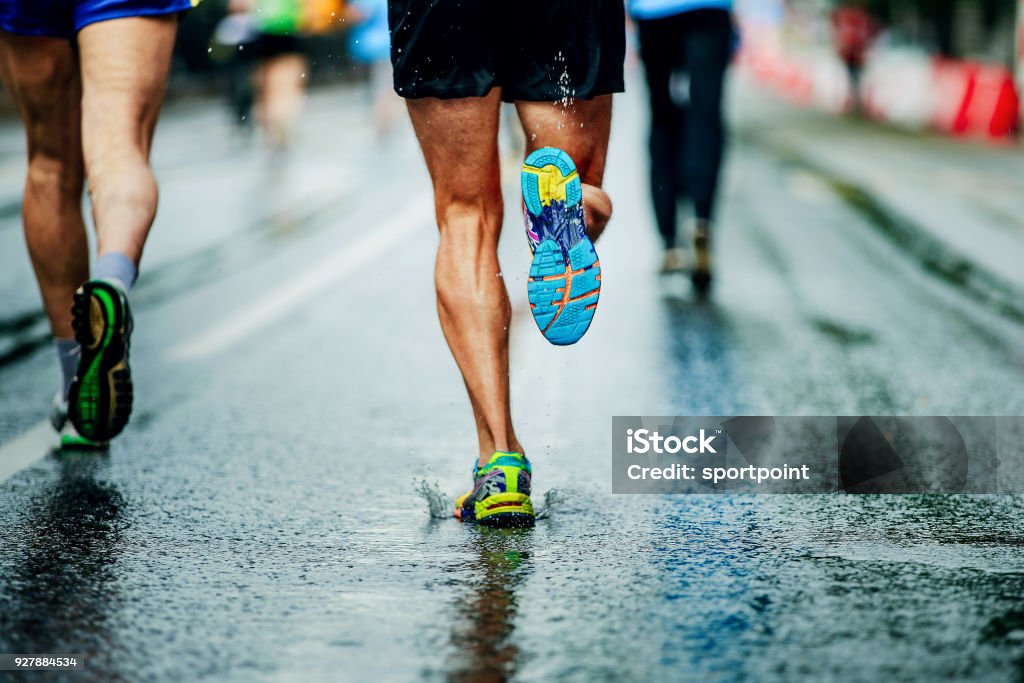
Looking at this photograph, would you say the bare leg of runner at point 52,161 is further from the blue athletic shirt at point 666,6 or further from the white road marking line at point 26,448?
the blue athletic shirt at point 666,6

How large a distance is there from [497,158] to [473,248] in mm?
199

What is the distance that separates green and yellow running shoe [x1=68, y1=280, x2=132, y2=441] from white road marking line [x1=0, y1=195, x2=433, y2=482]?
0.54 meters

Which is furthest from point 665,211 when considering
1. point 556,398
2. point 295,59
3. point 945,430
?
point 295,59

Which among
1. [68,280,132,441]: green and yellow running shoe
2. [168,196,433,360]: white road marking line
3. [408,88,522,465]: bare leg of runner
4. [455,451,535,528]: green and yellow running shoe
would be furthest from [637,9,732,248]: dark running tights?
[68,280,132,441]: green and yellow running shoe

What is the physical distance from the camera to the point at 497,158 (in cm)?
346

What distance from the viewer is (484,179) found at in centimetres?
345

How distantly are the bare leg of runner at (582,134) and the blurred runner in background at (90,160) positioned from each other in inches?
37.6

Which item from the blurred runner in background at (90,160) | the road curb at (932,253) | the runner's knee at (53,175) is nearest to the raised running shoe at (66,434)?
the blurred runner in background at (90,160)

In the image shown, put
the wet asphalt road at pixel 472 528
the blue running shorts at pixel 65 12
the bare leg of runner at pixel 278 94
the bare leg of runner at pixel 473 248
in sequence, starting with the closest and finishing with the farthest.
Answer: the wet asphalt road at pixel 472 528, the bare leg of runner at pixel 473 248, the blue running shorts at pixel 65 12, the bare leg of runner at pixel 278 94

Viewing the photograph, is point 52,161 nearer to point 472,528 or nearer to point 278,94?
point 472,528

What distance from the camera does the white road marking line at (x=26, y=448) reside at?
157 inches

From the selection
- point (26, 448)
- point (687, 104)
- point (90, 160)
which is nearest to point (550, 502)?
point (90, 160)

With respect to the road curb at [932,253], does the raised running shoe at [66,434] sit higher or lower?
lower

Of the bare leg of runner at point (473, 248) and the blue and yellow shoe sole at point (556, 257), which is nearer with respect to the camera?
the blue and yellow shoe sole at point (556, 257)
